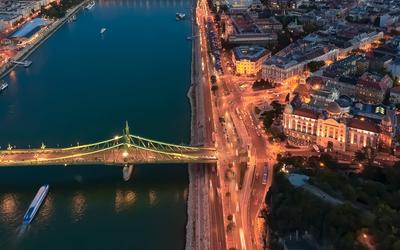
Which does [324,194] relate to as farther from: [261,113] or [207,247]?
→ [261,113]

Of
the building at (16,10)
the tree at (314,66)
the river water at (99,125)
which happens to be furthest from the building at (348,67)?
the building at (16,10)

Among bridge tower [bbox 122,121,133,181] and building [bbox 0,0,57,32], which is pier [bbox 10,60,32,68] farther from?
bridge tower [bbox 122,121,133,181]

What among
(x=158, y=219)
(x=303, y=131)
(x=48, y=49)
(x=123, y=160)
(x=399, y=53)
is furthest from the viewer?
(x=48, y=49)

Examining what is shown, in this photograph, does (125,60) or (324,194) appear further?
(125,60)

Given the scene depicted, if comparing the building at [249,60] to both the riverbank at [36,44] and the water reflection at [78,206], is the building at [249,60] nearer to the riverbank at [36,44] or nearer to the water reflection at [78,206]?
the riverbank at [36,44]

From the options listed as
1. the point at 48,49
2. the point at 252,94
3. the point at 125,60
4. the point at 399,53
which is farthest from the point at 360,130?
the point at 48,49

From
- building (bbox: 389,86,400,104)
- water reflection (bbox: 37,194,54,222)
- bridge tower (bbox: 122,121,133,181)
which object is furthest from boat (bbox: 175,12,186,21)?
water reflection (bbox: 37,194,54,222)

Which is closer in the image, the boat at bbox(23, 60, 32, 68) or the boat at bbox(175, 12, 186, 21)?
the boat at bbox(23, 60, 32, 68)
